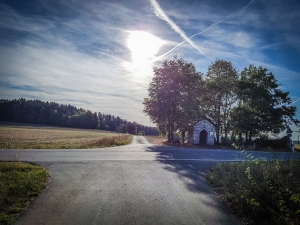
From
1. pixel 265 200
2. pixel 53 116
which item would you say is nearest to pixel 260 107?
pixel 265 200

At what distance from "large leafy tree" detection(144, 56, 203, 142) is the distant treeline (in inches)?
1093

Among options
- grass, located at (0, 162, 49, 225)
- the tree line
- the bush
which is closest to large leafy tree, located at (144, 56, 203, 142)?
the tree line

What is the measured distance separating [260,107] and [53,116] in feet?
288

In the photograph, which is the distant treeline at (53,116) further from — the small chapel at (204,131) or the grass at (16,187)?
the grass at (16,187)

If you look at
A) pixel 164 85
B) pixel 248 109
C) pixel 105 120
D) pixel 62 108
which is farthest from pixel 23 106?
pixel 248 109

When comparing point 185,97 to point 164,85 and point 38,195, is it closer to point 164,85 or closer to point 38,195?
point 164,85

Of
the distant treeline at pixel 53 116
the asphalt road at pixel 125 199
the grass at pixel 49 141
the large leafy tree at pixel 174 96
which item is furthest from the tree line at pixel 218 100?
the distant treeline at pixel 53 116

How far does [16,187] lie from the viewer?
20.9 feet

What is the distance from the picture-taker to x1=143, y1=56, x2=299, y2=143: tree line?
91.1 ft

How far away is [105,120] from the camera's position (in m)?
125

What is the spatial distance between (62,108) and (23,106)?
88.6 feet

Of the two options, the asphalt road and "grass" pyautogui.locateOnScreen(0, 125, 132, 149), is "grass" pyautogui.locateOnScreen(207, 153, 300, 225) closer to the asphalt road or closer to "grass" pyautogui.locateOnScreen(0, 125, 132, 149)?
the asphalt road

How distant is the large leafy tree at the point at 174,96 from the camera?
1079 inches

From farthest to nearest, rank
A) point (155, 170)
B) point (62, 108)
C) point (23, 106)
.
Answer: point (62, 108) → point (23, 106) → point (155, 170)
